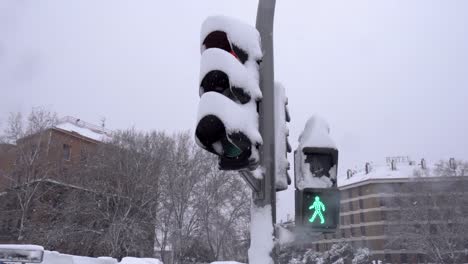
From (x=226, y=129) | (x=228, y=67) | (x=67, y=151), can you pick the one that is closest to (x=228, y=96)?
(x=228, y=67)

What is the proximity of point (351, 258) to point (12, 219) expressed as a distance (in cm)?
3360

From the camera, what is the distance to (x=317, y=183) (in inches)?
113

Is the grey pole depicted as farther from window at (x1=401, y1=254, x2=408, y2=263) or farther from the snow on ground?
window at (x1=401, y1=254, x2=408, y2=263)

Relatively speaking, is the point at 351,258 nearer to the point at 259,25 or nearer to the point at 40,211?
the point at 40,211

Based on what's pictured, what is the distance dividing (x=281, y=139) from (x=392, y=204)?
60136mm

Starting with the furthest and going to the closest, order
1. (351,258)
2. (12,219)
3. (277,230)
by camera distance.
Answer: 1. (351,258)
2. (12,219)
3. (277,230)

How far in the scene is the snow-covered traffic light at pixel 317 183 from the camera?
2.86 m

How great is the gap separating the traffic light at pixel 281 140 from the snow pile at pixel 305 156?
9cm

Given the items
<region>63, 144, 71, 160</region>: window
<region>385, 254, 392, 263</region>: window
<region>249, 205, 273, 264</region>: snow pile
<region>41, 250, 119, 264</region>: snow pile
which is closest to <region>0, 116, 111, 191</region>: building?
<region>63, 144, 71, 160</region>: window

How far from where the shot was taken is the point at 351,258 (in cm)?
4806

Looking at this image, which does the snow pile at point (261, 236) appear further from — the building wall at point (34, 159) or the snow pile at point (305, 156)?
the building wall at point (34, 159)

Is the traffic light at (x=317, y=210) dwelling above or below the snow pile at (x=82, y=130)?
below

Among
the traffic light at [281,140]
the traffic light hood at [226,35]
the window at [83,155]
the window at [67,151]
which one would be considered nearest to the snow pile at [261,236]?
the traffic light at [281,140]

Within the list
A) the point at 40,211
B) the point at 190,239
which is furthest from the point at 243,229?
the point at 40,211
